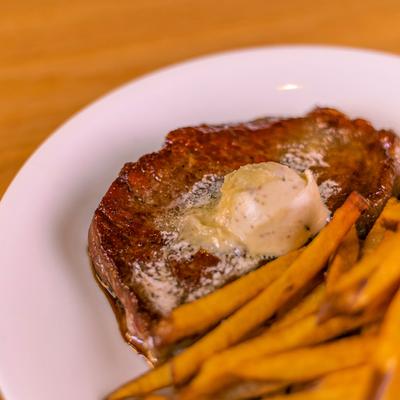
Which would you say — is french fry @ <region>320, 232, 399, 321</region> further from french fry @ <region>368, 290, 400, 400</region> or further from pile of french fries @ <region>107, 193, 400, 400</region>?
french fry @ <region>368, 290, 400, 400</region>

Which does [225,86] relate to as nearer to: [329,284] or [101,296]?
[101,296]

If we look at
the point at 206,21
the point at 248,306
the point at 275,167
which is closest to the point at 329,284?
the point at 248,306

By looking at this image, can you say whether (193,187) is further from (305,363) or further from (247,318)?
(305,363)

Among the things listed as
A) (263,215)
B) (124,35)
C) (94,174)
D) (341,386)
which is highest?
(124,35)

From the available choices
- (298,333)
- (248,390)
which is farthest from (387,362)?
Answer: (248,390)

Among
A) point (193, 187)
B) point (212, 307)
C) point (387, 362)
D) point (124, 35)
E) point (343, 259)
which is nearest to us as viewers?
point (387, 362)

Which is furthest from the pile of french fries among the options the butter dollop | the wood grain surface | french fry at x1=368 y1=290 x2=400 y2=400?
the wood grain surface
